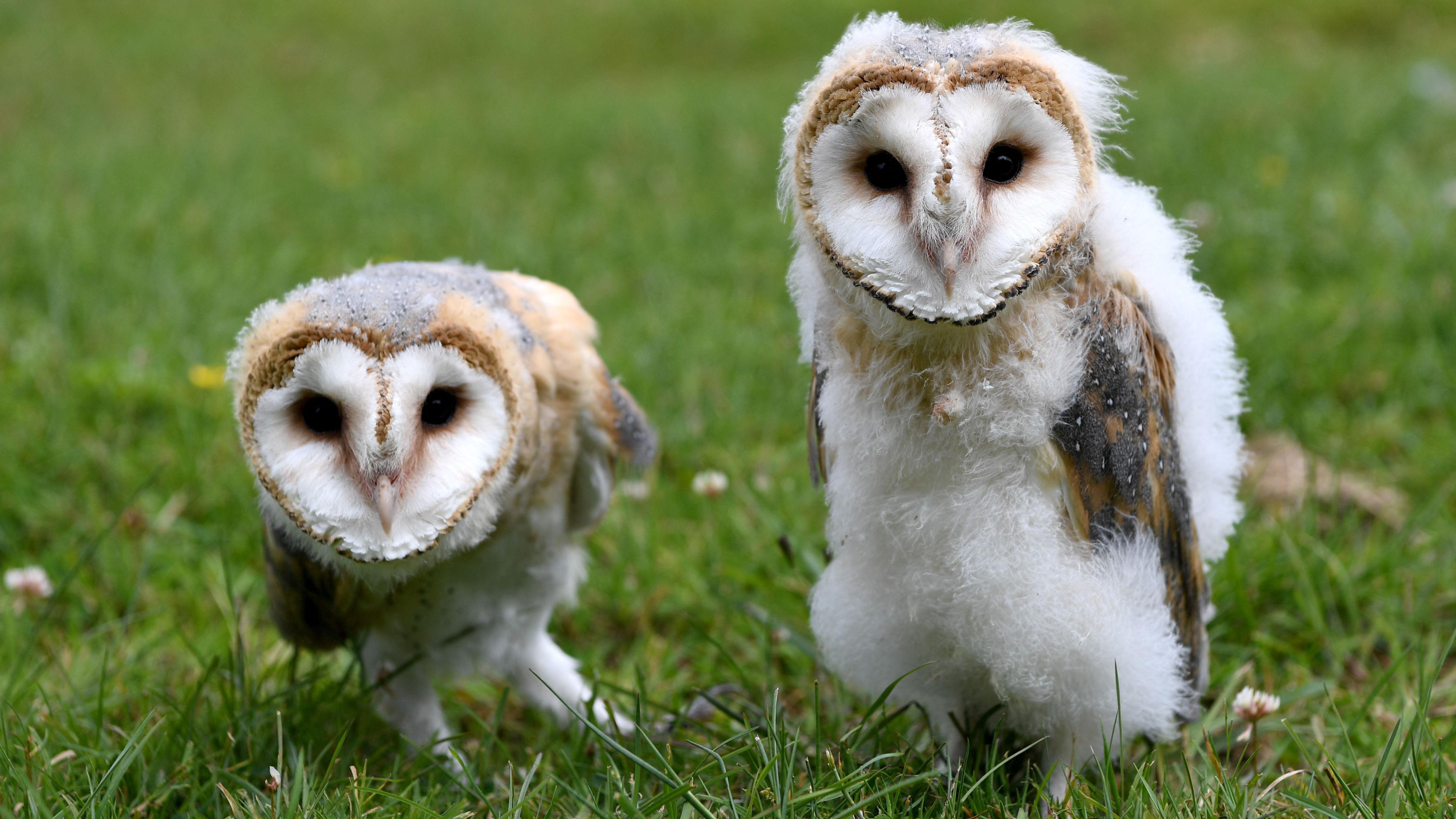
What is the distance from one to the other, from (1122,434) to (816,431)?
2.17 ft

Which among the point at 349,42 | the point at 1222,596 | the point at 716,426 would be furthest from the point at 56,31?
the point at 1222,596

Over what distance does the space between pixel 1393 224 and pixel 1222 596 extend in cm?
306

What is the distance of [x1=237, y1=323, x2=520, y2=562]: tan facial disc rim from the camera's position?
2.14 meters

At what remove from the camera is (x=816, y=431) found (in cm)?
248

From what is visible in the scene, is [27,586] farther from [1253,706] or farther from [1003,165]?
[1253,706]

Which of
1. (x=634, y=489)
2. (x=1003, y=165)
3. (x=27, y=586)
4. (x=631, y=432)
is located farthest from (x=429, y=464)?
(x=27, y=586)

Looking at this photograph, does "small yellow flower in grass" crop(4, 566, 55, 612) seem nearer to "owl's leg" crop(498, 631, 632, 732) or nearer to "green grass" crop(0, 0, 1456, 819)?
"green grass" crop(0, 0, 1456, 819)

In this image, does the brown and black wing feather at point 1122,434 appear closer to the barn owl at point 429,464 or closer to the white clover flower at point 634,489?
the barn owl at point 429,464

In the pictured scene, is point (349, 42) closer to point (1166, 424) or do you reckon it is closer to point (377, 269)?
point (377, 269)

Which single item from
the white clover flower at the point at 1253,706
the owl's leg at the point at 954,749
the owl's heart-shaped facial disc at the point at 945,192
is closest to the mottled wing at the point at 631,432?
the owl's leg at the point at 954,749

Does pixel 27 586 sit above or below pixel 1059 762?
below

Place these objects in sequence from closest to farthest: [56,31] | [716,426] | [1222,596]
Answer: [1222,596] → [716,426] → [56,31]

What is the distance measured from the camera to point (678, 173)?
7.59 metres

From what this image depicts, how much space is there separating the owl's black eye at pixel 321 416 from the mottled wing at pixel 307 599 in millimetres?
451
